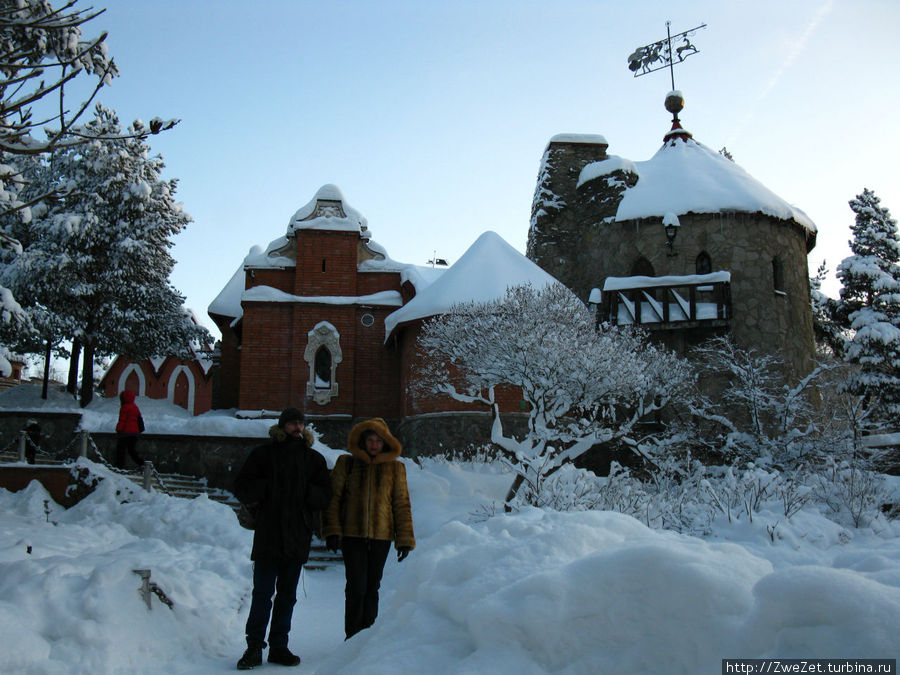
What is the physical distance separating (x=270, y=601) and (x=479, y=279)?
14.8 meters

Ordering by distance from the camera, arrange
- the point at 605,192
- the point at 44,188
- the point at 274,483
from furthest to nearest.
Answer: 1. the point at 44,188
2. the point at 605,192
3. the point at 274,483

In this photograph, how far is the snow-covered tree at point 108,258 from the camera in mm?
23859

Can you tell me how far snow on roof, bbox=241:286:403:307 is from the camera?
23406mm

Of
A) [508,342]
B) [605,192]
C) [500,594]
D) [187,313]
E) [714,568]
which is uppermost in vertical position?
[605,192]

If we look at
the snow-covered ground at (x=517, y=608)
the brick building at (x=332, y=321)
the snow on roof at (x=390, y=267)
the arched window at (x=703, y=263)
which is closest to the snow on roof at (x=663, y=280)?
the arched window at (x=703, y=263)

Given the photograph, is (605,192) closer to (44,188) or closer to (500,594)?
(44,188)

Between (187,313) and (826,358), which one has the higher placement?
(187,313)

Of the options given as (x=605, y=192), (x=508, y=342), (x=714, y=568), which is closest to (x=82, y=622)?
(x=714, y=568)

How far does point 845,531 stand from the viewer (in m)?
9.46

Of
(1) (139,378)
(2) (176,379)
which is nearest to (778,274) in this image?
(2) (176,379)

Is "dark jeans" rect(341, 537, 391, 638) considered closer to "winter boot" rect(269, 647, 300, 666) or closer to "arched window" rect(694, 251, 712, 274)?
"winter boot" rect(269, 647, 300, 666)

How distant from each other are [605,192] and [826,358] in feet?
29.8

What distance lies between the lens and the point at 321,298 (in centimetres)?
2370

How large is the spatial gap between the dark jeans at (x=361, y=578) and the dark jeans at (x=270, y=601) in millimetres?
412
